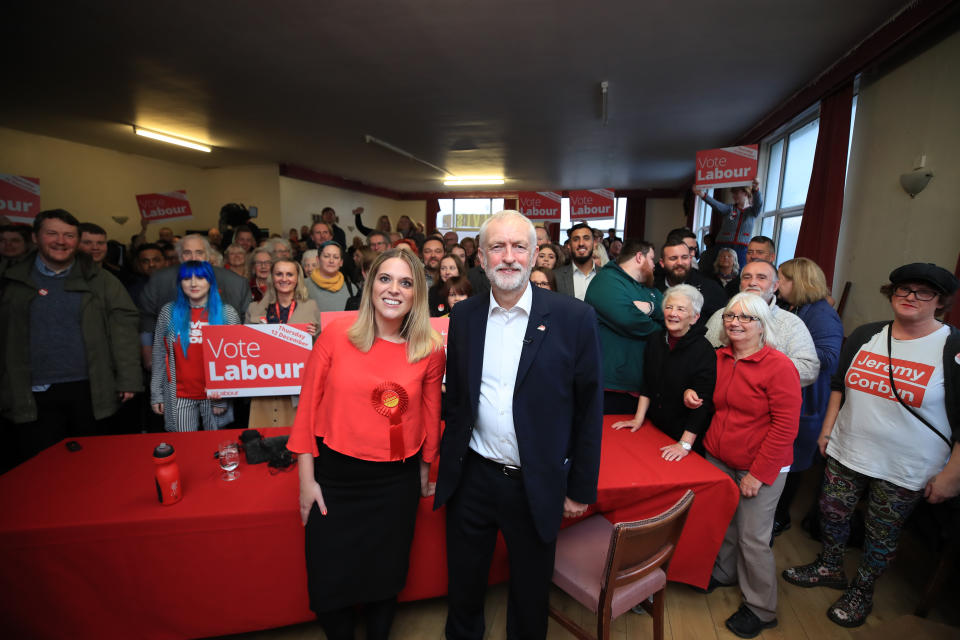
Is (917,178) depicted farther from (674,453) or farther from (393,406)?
(393,406)

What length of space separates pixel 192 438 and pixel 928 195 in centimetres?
535

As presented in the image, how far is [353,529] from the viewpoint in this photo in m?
1.65

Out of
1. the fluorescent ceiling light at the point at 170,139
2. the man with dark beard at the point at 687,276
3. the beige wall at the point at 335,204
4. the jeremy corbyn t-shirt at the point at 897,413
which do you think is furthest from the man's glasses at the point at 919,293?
the beige wall at the point at 335,204

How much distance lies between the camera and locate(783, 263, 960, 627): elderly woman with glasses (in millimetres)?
1899

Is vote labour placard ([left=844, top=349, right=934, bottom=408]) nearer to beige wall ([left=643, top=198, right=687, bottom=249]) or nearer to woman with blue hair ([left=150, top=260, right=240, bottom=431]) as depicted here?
woman with blue hair ([left=150, top=260, right=240, bottom=431])

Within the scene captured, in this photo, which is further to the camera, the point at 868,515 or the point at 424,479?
the point at 868,515

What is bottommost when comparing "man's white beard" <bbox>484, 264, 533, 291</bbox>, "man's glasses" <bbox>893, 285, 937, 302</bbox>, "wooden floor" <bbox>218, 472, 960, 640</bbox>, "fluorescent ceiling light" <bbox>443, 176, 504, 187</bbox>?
"wooden floor" <bbox>218, 472, 960, 640</bbox>

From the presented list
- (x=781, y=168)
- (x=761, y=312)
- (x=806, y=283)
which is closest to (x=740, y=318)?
(x=761, y=312)

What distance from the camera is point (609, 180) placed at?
500 inches

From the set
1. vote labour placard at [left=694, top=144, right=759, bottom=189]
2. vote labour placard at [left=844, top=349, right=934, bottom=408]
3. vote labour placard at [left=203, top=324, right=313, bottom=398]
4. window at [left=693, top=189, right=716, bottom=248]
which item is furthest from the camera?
window at [left=693, top=189, right=716, bottom=248]

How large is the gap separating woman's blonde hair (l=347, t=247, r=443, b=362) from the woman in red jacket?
5.02 ft

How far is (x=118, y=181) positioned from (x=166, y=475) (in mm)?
10806

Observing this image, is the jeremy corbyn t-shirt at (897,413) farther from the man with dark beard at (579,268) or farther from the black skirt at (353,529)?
the black skirt at (353,529)

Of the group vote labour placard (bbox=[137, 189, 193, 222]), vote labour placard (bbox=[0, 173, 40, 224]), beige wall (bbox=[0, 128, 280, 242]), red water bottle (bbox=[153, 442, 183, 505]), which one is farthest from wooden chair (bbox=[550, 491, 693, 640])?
beige wall (bbox=[0, 128, 280, 242])
